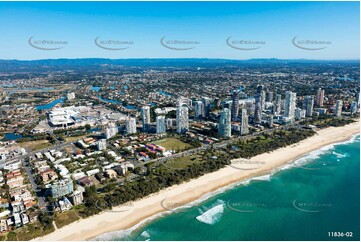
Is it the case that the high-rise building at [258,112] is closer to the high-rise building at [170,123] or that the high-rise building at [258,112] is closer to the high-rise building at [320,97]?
the high-rise building at [170,123]

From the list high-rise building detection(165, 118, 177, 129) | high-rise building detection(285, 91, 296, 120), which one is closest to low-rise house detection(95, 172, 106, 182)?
high-rise building detection(165, 118, 177, 129)

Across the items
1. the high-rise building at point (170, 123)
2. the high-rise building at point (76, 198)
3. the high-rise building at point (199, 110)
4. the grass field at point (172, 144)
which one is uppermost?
the high-rise building at point (199, 110)

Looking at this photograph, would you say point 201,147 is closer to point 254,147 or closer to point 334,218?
point 254,147

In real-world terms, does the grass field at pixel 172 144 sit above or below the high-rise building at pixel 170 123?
below

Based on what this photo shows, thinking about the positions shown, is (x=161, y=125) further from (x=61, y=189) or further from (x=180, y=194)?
(x=61, y=189)

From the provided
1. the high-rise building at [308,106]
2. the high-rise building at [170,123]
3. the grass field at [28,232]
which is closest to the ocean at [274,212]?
the grass field at [28,232]

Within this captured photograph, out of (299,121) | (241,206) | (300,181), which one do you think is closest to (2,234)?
(241,206)
